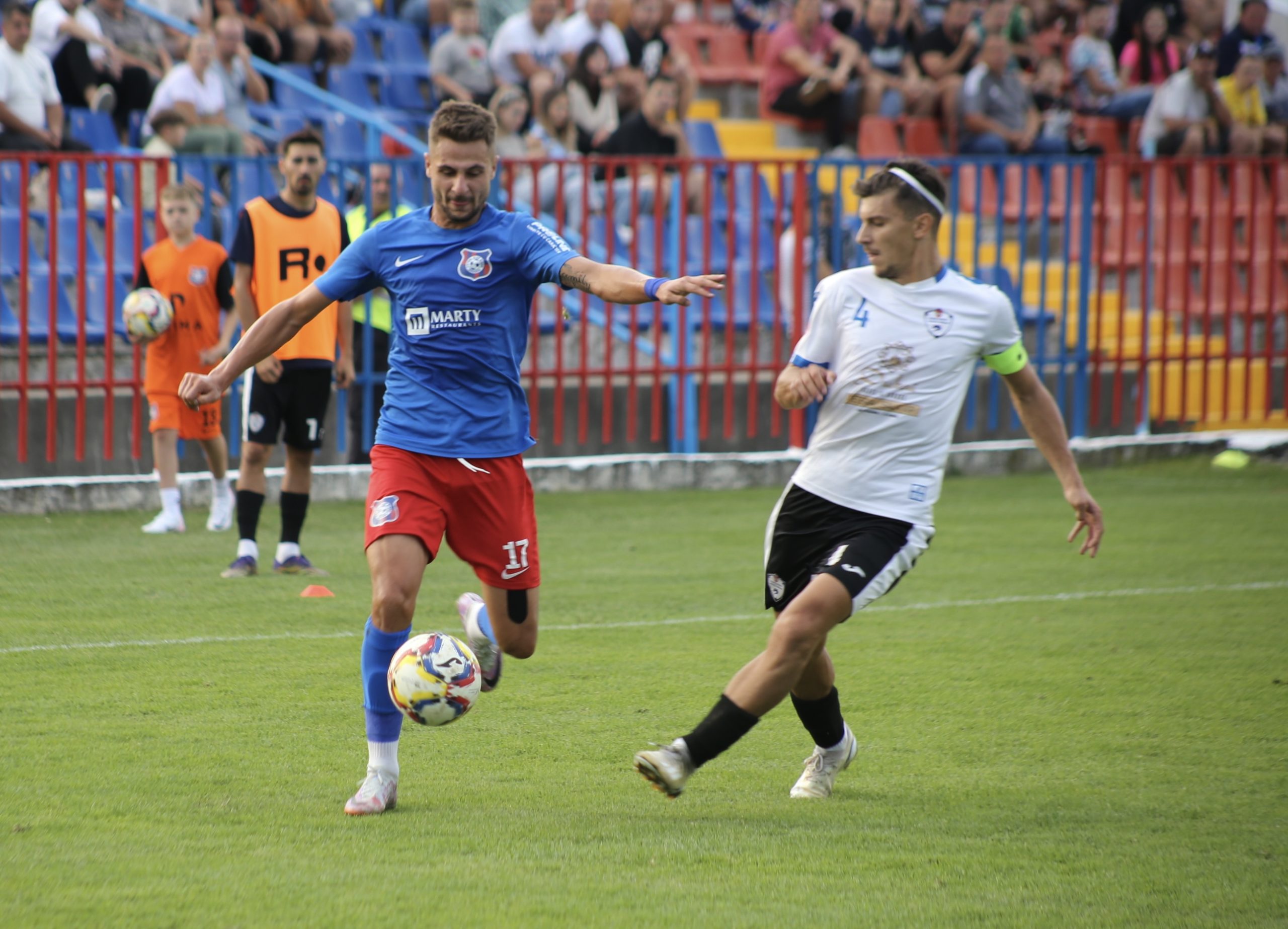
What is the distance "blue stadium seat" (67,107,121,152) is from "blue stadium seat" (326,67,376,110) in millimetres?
3037

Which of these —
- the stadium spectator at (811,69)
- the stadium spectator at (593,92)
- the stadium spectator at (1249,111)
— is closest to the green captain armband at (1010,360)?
the stadium spectator at (593,92)

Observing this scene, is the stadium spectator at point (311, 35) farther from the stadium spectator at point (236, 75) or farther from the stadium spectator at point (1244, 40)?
the stadium spectator at point (1244, 40)

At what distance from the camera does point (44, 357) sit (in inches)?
480

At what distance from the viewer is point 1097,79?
19938 millimetres

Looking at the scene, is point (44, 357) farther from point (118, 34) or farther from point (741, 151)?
point (741, 151)

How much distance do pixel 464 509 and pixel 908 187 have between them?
1738 mm

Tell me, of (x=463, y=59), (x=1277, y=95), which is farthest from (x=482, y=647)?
(x=1277, y=95)

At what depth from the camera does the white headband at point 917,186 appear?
5.09 metres

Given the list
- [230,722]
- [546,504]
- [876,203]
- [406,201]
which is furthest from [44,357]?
[876,203]

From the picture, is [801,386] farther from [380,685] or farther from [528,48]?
[528,48]

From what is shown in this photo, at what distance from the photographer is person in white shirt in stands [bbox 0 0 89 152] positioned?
13.2 m

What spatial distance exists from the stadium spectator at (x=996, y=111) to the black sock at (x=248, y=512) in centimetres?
1096

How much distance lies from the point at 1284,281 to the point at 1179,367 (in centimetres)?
150

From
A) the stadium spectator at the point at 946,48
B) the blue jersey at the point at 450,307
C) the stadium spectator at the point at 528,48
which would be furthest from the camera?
the stadium spectator at the point at 946,48
